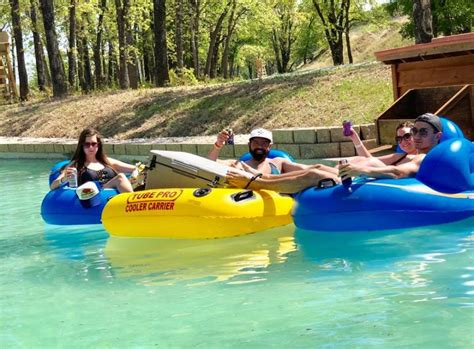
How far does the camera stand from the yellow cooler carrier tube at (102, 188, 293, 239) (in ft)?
20.5

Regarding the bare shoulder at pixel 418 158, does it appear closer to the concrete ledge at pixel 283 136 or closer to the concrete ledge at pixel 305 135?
the concrete ledge at pixel 305 135

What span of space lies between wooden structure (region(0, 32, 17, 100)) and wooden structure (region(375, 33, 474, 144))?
18610mm

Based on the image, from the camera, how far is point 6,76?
26.5 m

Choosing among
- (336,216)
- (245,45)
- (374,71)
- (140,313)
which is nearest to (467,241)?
(336,216)

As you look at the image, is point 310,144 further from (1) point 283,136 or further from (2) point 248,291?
(2) point 248,291

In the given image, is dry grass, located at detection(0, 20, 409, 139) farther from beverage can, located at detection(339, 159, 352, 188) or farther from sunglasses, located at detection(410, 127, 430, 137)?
beverage can, located at detection(339, 159, 352, 188)

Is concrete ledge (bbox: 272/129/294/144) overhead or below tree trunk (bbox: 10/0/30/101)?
below

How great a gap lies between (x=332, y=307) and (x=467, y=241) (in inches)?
71.7

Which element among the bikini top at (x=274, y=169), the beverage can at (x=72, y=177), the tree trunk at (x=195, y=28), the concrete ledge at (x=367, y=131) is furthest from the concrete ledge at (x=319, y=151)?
the tree trunk at (x=195, y=28)

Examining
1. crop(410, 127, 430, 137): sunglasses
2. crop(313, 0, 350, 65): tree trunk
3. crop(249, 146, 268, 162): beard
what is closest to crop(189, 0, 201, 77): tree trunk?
crop(313, 0, 350, 65): tree trunk

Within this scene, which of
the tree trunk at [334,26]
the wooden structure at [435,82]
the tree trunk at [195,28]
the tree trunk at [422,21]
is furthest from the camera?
the tree trunk at [334,26]

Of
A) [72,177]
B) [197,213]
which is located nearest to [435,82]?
[197,213]

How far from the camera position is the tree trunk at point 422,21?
13.2 meters

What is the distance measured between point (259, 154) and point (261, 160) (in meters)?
0.08
